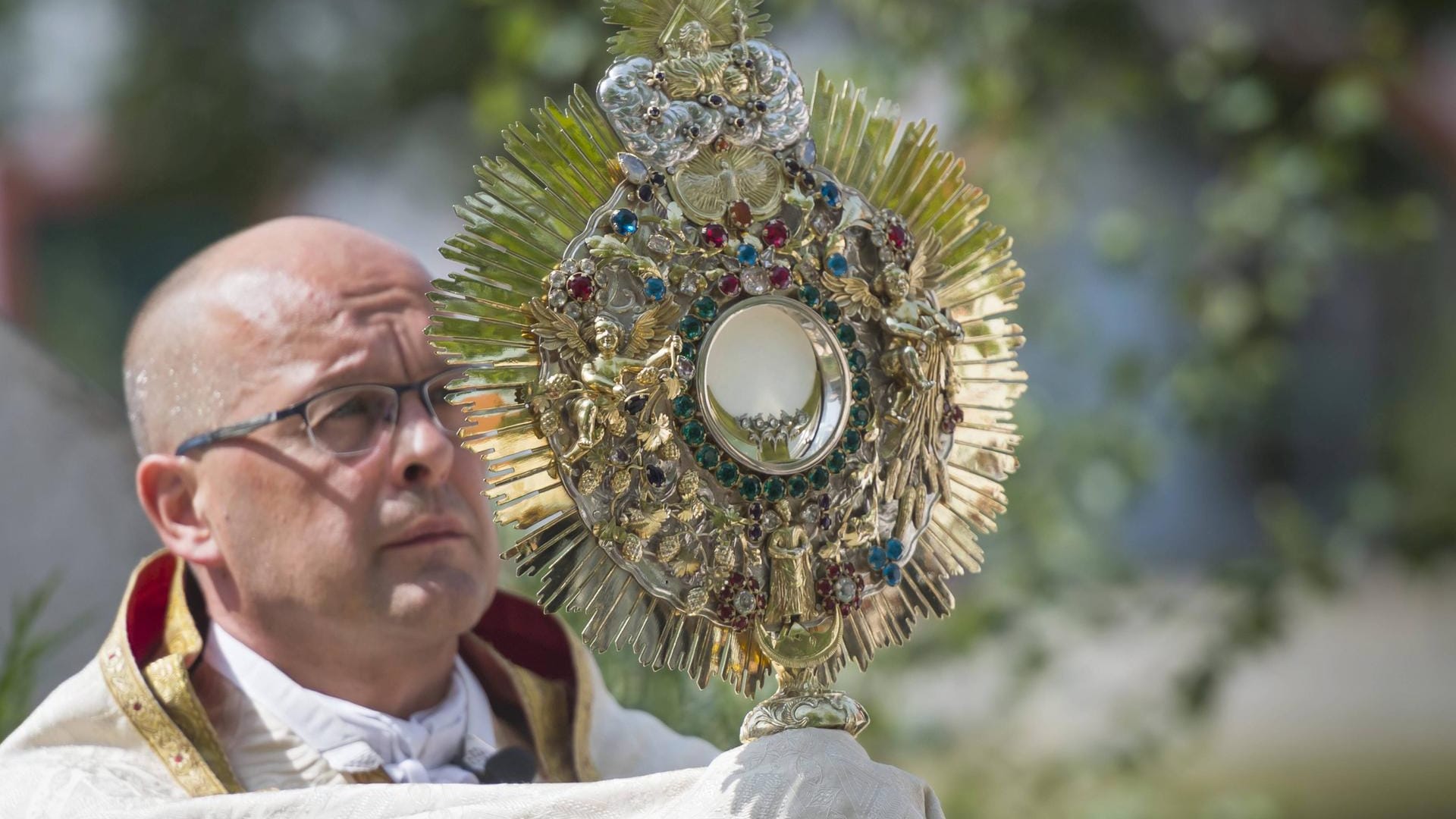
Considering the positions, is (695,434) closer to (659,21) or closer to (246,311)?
(659,21)

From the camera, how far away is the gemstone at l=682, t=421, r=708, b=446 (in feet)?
3.89

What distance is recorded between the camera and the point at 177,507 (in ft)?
5.67

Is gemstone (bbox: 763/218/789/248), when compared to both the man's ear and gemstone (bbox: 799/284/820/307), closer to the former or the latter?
gemstone (bbox: 799/284/820/307)

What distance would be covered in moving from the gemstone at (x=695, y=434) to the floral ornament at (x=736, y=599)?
0.10m

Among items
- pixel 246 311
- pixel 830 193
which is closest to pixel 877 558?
pixel 830 193

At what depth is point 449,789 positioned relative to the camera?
1.36 m

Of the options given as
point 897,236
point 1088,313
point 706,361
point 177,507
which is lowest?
point 177,507

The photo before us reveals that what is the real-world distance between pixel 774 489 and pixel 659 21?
36 cm

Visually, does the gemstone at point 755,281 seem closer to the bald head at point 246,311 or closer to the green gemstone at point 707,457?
the green gemstone at point 707,457

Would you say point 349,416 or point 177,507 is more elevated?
point 349,416

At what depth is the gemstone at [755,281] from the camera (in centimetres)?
122

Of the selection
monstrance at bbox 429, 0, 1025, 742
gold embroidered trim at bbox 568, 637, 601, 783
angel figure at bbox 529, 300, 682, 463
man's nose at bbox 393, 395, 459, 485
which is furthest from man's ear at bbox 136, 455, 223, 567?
angel figure at bbox 529, 300, 682, 463

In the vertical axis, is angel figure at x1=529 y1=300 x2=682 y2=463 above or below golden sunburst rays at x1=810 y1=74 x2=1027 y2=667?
below

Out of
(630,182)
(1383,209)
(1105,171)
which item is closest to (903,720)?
(1383,209)
